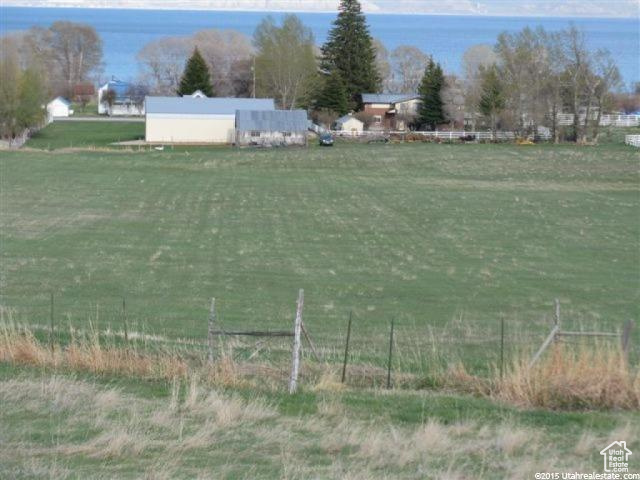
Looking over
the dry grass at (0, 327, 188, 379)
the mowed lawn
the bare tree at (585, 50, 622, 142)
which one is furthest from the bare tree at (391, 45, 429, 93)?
the dry grass at (0, 327, 188, 379)

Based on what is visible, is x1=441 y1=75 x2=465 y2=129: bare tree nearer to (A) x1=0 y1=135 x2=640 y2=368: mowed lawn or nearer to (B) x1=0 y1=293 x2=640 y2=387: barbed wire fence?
(A) x1=0 y1=135 x2=640 y2=368: mowed lawn

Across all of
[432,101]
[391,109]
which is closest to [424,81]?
[432,101]

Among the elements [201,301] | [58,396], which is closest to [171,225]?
[201,301]

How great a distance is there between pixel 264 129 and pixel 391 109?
78.3 ft

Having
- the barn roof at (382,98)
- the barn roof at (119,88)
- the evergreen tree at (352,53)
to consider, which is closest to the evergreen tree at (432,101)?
the barn roof at (382,98)

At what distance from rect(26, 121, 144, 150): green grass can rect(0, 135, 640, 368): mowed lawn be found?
18.5m

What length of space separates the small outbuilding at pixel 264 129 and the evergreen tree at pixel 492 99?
59.1 feet

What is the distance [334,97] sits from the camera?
315 feet

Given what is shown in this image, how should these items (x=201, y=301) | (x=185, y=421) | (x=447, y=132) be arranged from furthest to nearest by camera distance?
(x=447, y=132) < (x=201, y=301) < (x=185, y=421)

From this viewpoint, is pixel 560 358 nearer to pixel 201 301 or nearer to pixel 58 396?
pixel 58 396

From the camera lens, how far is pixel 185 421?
1076 centimetres

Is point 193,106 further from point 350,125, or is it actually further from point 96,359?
point 96,359

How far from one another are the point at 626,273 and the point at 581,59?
65508mm

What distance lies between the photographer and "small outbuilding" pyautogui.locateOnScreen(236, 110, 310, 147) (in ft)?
255
